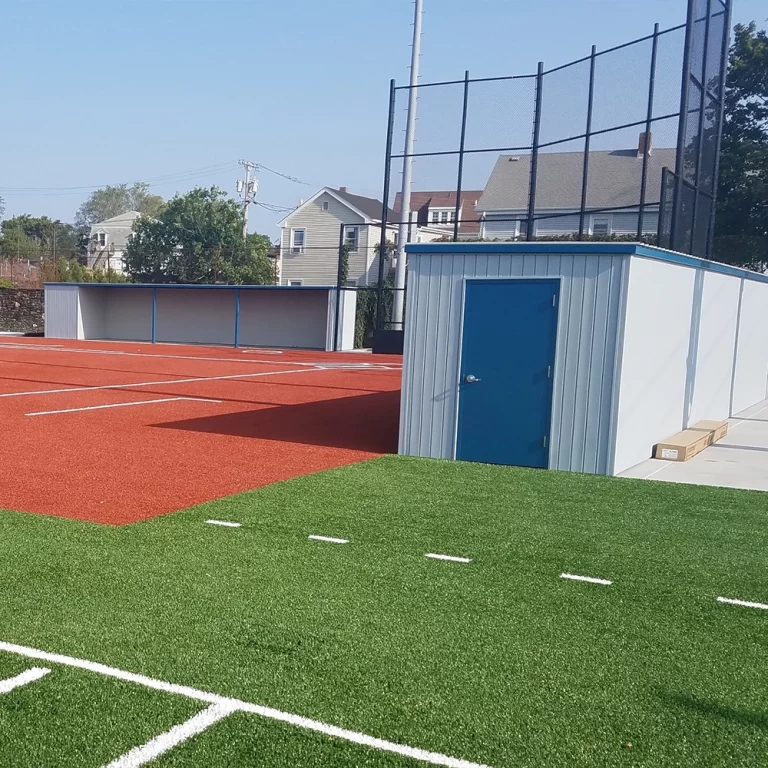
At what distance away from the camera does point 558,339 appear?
10273 millimetres

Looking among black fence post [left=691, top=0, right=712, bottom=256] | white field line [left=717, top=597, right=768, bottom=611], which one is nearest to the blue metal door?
white field line [left=717, top=597, right=768, bottom=611]

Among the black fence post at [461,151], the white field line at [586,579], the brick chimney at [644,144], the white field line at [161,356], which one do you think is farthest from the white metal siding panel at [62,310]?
Answer: the white field line at [586,579]

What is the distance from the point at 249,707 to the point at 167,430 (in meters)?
9.01

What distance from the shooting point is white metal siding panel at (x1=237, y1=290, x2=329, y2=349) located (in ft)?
129

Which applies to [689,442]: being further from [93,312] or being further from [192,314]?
[93,312]

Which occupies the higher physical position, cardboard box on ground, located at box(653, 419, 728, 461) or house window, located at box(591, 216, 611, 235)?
house window, located at box(591, 216, 611, 235)

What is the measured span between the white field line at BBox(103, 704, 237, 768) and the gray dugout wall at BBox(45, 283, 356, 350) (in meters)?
33.5

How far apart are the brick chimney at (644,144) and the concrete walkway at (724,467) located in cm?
638

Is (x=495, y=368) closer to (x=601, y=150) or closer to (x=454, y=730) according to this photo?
(x=454, y=730)

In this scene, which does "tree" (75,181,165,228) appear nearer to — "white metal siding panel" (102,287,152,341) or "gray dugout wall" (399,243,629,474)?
"white metal siding panel" (102,287,152,341)

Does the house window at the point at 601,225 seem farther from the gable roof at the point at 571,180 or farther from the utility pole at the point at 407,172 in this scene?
the utility pole at the point at 407,172

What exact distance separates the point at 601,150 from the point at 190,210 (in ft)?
151

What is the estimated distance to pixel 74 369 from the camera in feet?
75.1

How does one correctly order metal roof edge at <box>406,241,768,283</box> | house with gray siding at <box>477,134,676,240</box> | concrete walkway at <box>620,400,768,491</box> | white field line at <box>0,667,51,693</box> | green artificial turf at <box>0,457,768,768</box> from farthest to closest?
house with gray siding at <box>477,134,676,240</box>
concrete walkway at <box>620,400,768,491</box>
metal roof edge at <box>406,241,768,283</box>
white field line at <box>0,667,51,693</box>
green artificial turf at <box>0,457,768,768</box>
